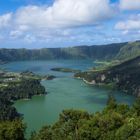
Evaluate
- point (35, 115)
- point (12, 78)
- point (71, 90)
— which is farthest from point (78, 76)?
point (35, 115)

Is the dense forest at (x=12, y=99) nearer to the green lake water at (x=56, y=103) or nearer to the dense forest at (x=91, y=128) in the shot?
the green lake water at (x=56, y=103)

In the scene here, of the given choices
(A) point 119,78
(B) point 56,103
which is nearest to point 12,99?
(B) point 56,103

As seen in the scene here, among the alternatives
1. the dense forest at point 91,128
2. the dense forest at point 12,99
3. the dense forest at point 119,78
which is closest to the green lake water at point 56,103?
the dense forest at point 12,99

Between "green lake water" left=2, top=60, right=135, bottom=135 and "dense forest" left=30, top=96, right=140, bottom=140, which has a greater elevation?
"dense forest" left=30, top=96, right=140, bottom=140

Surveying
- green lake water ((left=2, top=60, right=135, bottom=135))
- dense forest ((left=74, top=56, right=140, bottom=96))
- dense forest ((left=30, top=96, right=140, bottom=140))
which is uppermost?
dense forest ((left=30, top=96, right=140, bottom=140))

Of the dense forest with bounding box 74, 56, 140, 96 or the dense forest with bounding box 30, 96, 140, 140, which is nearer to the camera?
the dense forest with bounding box 30, 96, 140, 140

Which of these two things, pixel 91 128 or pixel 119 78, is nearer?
pixel 91 128

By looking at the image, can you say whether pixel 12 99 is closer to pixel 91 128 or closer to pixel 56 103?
pixel 56 103

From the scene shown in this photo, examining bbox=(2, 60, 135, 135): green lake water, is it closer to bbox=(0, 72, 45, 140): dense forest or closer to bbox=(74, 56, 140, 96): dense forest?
bbox=(0, 72, 45, 140): dense forest

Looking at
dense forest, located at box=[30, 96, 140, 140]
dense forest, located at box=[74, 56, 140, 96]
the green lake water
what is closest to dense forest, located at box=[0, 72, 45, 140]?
the green lake water

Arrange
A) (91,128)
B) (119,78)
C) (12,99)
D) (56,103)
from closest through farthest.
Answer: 1. (91,128)
2. (56,103)
3. (12,99)
4. (119,78)

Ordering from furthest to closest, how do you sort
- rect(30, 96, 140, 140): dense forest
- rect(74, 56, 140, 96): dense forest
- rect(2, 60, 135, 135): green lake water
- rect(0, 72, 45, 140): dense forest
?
1. rect(74, 56, 140, 96): dense forest
2. rect(2, 60, 135, 135): green lake water
3. rect(0, 72, 45, 140): dense forest
4. rect(30, 96, 140, 140): dense forest
